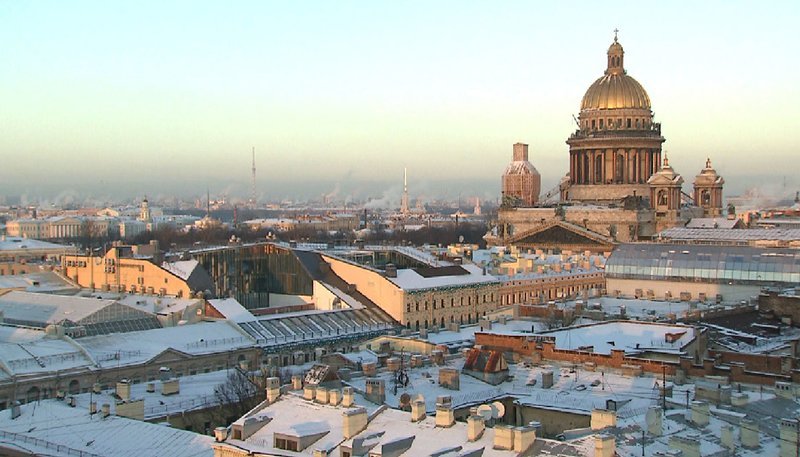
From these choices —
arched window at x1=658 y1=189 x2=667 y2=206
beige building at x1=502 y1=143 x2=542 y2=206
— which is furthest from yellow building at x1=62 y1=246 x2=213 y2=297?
beige building at x1=502 y1=143 x2=542 y2=206

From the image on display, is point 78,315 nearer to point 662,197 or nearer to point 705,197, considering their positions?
point 662,197

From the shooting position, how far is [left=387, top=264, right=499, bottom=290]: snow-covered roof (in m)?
63.3

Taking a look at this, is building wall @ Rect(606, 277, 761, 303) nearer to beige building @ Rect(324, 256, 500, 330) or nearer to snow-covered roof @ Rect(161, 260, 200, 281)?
beige building @ Rect(324, 256, 500, 330)

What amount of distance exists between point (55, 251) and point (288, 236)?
6087 centimetres

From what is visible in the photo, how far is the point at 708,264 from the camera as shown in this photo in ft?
207

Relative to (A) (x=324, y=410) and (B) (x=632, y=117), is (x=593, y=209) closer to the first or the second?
(B) (x=632, y=117)

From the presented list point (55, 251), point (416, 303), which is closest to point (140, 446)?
point (416, 303)

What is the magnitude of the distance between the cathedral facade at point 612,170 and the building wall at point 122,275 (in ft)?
129

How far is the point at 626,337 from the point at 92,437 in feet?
64.8

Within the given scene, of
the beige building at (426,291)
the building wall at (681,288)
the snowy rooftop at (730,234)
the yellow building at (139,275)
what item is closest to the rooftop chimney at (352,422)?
the beige building at (426,291)

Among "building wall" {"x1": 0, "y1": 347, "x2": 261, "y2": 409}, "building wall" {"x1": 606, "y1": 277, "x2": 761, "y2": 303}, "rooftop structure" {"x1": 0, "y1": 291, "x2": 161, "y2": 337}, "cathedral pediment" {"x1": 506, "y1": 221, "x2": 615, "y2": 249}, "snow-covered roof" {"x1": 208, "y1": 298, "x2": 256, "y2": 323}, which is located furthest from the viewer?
"cathedral pediment" {"x1": 506, "y1": 221, "x2": 615, "y2": 249}

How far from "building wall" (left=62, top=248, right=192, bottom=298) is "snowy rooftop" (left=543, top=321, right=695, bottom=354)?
27392mm

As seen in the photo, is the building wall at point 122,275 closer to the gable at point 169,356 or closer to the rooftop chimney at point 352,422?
the gable at point 169,356

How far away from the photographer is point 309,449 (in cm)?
2525
